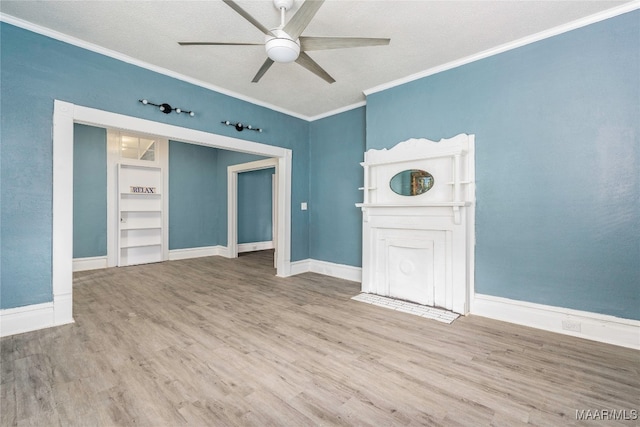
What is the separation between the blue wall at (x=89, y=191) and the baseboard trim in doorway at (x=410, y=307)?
498 cm

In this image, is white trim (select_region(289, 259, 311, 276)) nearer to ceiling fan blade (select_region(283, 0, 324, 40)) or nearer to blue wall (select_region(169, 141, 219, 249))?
blue wall (select_region(169, 141, 219, 249))

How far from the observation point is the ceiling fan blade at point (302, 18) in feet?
5.98

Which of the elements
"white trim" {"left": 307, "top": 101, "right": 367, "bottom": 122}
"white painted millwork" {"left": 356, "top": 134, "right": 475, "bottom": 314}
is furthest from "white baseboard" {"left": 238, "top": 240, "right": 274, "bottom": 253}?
"white painted millwork" {"left": 356, "top": 134, "right": 475, "bottom": 314}

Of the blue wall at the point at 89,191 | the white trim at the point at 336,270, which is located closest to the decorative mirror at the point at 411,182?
the white trim at the point at 336,270

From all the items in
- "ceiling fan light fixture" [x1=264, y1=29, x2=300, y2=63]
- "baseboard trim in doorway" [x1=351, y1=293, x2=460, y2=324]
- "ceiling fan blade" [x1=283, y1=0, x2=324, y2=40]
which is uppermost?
"ceiling fan blade" [x1=283, y1=0, x2=324, y2=40]

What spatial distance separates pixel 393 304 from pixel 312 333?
4.06 ft

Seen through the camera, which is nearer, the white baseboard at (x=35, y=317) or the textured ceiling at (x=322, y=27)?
the textured ceiling at (x=322, y=27)

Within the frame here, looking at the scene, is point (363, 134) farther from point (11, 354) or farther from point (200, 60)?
point (11, 354)

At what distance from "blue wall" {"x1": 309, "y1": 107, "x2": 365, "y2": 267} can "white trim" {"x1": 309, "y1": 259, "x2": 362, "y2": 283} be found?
75 mm

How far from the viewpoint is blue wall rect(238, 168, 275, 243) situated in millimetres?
7699

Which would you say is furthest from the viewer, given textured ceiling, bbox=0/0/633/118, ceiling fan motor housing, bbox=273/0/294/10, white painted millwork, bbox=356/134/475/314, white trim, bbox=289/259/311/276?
white trim, bbox=289/259/311/276

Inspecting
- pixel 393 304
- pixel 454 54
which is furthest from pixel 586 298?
pixel 454 54

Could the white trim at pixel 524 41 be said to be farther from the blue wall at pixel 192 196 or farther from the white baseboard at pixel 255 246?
the white baseboard at pixel 255 246

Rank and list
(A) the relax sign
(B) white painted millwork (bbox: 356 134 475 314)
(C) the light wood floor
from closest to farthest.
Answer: (C) the light wood floor
(B) white painted millwork (bbox: 356 134 475 314)
(A) the relax sign
